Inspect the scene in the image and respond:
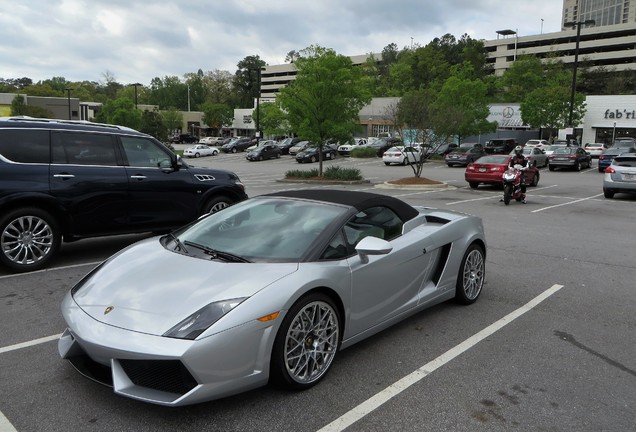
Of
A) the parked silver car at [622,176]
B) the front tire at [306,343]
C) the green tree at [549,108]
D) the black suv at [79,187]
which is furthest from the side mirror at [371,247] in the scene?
the green tree at [549,108]

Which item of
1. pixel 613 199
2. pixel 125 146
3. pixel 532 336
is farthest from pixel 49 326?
→ pixel 613 199

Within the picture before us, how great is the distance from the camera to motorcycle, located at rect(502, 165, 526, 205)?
1542cm

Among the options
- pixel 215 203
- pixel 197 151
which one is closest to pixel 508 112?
pixel 197 151

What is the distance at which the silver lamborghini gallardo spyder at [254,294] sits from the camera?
9.57 ft

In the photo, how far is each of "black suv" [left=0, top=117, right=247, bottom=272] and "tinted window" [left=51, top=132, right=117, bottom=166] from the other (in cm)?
1

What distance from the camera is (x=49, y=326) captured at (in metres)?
4.61

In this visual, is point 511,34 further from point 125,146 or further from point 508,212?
point 125,146

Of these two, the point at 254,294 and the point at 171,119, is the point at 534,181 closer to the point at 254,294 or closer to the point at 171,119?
the point at 254,294

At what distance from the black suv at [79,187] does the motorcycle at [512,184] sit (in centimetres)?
1052

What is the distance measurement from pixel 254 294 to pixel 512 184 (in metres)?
13.9

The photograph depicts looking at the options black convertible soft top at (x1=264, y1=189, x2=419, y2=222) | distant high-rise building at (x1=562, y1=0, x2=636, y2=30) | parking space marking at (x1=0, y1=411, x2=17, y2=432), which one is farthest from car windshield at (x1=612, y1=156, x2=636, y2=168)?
distant high-rise building at (x1=562, y1=0, x2=636, y2=30)

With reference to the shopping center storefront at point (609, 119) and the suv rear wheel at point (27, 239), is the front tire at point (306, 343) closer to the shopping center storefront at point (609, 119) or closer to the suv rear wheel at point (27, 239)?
the suv rear wheel at point (27, 239)

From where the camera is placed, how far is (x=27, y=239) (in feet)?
21.2

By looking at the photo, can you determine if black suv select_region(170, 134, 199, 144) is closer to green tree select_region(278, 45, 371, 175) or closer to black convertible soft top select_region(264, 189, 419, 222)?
green tree select_region(278, 45, 371, 175)
